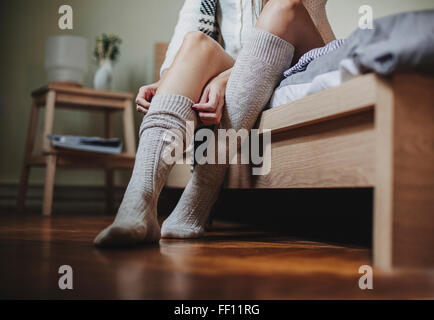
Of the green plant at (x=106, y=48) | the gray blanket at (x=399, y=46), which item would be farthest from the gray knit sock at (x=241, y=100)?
the green plant at (x=106, y=48)

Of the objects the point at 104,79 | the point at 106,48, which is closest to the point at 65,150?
the point at 104,79

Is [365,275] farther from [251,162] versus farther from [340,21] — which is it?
[340,21]

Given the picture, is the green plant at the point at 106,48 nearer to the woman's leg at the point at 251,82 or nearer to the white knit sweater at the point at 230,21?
the white knit sweater at the point at 230,21

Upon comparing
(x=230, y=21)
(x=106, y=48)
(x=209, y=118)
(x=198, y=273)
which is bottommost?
(x=198, y=273)

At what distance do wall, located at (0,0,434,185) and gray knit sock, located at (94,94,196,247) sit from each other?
141 centimetres

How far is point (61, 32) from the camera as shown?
6.91 feet

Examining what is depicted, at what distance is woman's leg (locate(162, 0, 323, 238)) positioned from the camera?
84 centimetres

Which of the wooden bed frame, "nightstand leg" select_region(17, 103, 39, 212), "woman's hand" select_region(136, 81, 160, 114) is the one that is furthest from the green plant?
the wooden bed frame

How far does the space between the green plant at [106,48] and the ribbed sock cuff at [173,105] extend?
134cm

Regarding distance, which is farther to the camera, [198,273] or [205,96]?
[205,96]

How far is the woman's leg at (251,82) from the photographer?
84 cm

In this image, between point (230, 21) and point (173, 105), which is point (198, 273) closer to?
point (173, 105)

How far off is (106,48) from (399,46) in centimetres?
169

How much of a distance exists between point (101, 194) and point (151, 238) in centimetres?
147
